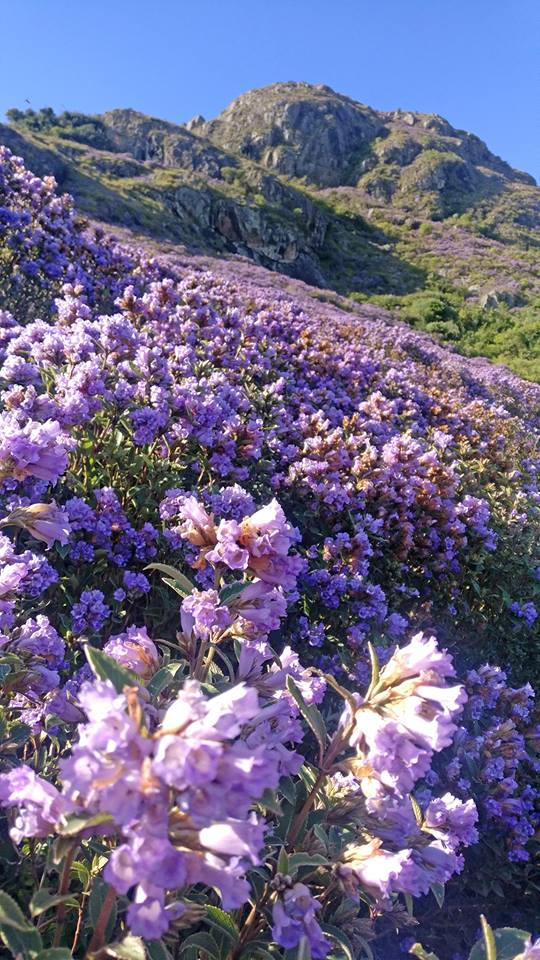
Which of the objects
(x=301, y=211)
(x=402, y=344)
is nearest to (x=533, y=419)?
(x=402, y=344)

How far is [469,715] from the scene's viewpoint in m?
3.52

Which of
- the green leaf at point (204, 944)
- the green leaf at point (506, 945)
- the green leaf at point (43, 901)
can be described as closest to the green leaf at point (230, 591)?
the green leaf at point (43, 901)

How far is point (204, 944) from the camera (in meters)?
1.48

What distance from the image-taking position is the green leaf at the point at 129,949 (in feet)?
3.59

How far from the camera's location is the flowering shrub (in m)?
0.96

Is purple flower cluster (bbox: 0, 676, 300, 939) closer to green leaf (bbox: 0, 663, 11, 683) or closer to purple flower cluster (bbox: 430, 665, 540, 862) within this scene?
green leaf (bbox: 0, 663, 11, 683)

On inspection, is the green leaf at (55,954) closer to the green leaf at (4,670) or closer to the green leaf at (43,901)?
the green leaf at (43,901)

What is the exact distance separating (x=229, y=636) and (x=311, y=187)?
8077 cm

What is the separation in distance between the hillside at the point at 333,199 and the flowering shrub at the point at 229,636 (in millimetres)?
16664

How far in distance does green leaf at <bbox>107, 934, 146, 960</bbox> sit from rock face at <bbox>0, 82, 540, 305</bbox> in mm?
28468

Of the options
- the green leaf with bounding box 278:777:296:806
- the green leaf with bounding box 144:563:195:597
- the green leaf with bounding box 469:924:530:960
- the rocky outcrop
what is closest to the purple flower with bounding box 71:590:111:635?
the green leaf with bounding box 144:563:195:597

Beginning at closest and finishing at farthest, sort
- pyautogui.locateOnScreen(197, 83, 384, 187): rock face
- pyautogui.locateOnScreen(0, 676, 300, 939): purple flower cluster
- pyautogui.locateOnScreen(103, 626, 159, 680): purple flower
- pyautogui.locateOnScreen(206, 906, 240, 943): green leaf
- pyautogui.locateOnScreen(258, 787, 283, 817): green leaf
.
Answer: pyautogui.locateOnScreen(0, 676, 300, 939): purple flower cluster
pyautogui.locateOnScreen(258, 787, 283, 817): green leaf
pyautogui.locateOnScreen(206, 906, 240, 943): green leaf
pyautogui.locateOnScreen(103, 626, 159, 680): purple flower
pyautogui.locateOnScreen(197, 83, 384, 187): rock face

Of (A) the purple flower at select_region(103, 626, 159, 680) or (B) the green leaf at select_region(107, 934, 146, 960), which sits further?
(A) the purple flower at select_region(103, 626, 159, 680)

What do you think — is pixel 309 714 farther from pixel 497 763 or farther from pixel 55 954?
pixel 497 763
